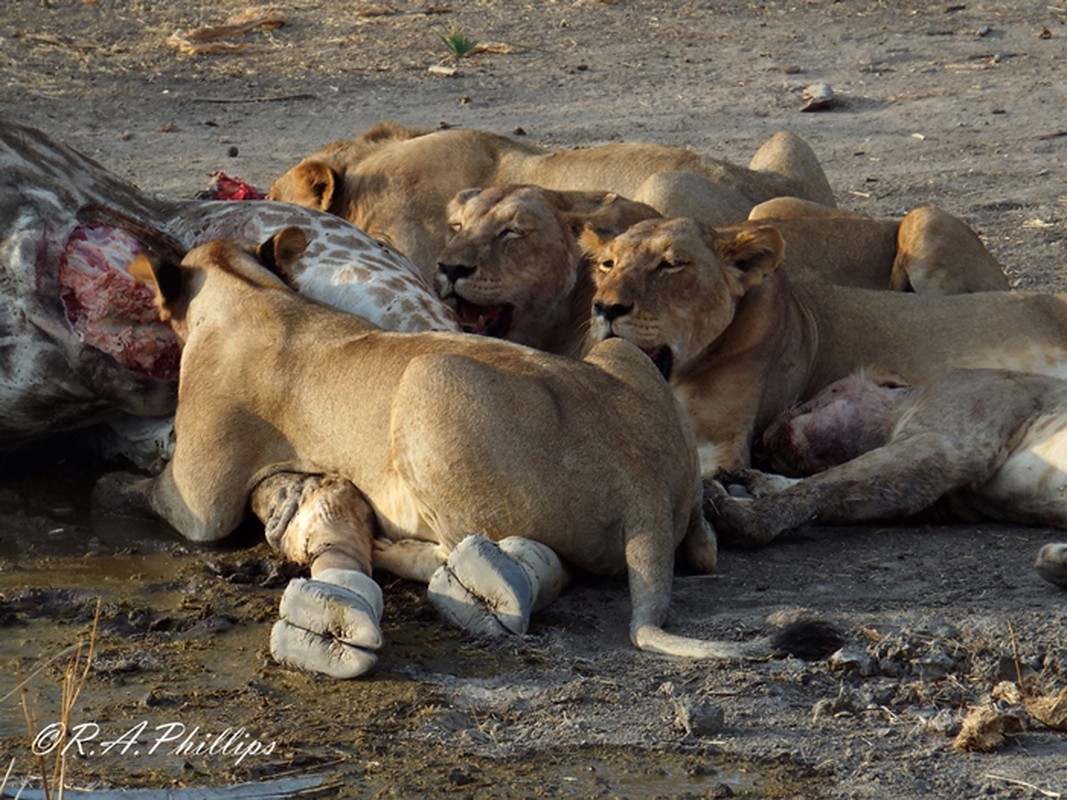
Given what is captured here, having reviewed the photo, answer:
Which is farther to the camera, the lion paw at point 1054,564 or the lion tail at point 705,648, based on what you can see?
the lion paw at point 1054,564

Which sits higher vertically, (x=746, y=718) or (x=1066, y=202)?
(x=746, y=718)

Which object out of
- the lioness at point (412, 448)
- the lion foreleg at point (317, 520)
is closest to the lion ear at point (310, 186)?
the lioness at point (412, 448)

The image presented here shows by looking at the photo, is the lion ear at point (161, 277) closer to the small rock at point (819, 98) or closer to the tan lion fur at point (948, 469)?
the tan lion fur at point (948, 469)

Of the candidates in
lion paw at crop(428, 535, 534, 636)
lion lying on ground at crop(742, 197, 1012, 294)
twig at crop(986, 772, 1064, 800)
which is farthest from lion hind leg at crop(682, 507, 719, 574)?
lion lying on ground at crop(742, 197, 1012, 294)

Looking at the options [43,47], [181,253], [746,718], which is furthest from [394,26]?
[746,718]

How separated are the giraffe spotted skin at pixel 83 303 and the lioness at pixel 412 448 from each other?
33cm

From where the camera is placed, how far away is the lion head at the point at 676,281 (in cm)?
677

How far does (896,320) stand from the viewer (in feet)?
24.7

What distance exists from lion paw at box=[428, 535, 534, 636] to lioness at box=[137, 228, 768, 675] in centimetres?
3

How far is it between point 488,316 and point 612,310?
80cm

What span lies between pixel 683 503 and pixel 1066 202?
595cm

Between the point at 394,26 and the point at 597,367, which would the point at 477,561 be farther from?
the point at 394,26

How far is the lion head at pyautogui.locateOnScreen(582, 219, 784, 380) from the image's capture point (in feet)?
22.2

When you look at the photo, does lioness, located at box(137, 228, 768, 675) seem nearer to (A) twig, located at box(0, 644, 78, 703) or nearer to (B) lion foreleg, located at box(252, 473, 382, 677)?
(B) lion foreleg, located at box(252, 473, 382, 677)
